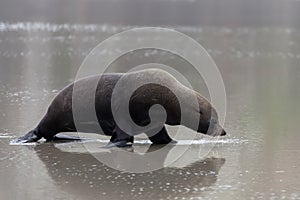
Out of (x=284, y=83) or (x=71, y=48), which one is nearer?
(x=284, y=83)

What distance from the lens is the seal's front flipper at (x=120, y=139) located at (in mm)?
8383

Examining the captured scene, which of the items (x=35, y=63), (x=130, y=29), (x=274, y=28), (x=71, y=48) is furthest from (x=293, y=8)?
(x=35, y=63)

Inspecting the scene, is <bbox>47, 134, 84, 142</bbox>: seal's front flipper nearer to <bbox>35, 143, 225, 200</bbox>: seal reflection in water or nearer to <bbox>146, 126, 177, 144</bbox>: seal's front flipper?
<bbox>35, 143, 225, 200</bbox>: seal reflection in water

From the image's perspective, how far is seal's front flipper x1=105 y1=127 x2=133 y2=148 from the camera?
27.5ft

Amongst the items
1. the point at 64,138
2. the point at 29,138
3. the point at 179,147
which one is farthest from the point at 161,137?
the point at 29,138

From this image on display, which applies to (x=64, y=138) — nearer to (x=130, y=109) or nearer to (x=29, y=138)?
(x=29, y=138)

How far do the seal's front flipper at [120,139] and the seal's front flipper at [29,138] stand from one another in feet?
2.93

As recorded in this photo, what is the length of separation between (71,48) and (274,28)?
10.9 metres

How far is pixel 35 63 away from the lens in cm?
1730

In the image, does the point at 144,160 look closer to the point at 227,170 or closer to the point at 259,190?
the point at 227,170

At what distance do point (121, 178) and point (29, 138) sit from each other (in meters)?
1.98

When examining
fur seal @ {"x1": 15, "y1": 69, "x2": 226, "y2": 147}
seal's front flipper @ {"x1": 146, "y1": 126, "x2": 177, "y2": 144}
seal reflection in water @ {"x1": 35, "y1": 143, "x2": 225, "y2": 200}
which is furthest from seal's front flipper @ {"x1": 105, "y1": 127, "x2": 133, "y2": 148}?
seal reflection in water @ {"x1": 35, "y1": 143, "x2": 225, "y2": 200}

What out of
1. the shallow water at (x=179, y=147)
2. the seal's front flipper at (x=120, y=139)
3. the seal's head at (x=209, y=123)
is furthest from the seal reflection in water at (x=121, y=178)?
the seal's head at (x=209, y=123)

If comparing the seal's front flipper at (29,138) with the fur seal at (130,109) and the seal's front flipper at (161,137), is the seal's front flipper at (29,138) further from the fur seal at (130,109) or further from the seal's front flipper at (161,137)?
the seal's front flipper at (161,137)
